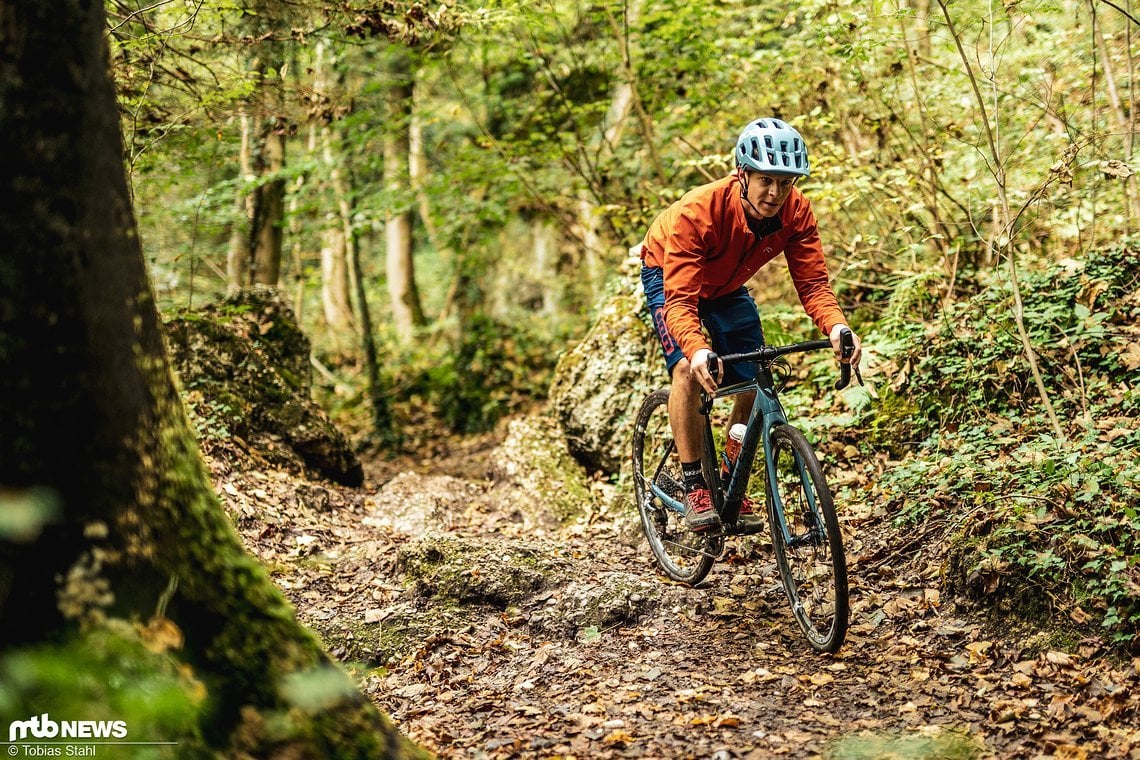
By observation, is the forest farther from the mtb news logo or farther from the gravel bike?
the gravel bike

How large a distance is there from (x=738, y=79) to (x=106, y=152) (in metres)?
8.57

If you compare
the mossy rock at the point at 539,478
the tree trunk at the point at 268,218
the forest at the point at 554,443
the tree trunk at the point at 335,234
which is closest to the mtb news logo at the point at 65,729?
the forest at the point at 554,443

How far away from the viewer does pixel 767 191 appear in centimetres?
428

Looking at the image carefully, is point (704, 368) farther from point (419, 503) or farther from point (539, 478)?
point (419, 503)

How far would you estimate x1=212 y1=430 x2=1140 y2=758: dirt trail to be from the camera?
3.36 meters

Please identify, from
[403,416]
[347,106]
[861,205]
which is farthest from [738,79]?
[403,416]

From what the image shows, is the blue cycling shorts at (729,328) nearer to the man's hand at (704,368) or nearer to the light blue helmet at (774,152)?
the man's hand at (704,368)

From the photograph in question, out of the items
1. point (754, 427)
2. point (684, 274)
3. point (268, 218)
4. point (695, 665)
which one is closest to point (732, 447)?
point (754, 427)

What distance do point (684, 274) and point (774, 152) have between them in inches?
30.4

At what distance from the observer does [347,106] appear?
27.0 feet

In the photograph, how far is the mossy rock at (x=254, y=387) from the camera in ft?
24.9

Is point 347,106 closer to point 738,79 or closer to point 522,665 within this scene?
point 738,79

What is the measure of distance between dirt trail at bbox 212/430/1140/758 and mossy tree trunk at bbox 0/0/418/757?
1.44m

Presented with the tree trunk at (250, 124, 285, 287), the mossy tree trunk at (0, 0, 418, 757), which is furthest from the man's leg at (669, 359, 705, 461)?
the tree trunk at (250, 124, 285, 287)
